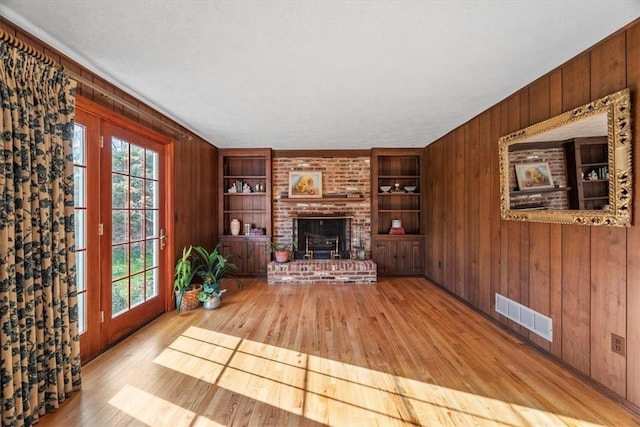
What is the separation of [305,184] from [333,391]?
12.4ft

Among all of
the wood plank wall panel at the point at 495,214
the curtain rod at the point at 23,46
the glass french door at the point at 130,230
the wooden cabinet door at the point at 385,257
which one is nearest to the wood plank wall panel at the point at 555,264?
the wood plank wall panel at the point at 495,214

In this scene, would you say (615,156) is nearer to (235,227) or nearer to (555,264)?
(555,264)

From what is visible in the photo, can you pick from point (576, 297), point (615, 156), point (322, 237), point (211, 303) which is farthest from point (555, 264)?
point (211, 303)

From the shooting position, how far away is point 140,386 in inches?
75.7

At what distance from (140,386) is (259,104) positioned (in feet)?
8.90

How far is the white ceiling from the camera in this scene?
4.93 feet

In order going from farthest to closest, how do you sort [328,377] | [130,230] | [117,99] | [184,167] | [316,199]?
[316,199] < [184,167] < [130,230] < [117,99] < [328,377]

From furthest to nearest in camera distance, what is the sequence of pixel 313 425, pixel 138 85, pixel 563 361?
pixel 138 85 → pixel 563 361 → pixel 313 425

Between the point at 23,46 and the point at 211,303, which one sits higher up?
the point at 23,46

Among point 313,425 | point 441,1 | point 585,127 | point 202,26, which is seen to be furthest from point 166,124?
point 585,127

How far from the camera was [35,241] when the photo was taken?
5.25 ft

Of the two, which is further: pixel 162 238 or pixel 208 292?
pixel 208 292

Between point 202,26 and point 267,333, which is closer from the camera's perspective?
point 202,26

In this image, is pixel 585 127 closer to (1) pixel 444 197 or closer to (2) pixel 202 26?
(1) pixel 444 197
